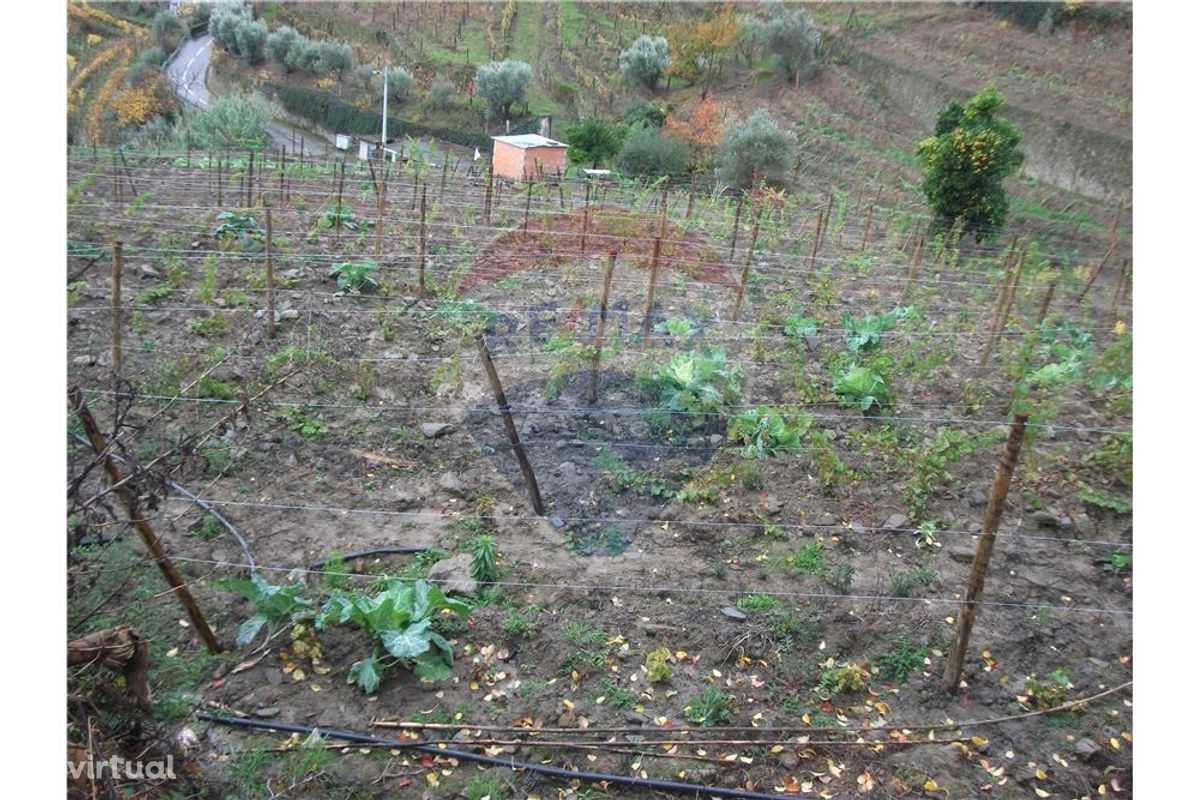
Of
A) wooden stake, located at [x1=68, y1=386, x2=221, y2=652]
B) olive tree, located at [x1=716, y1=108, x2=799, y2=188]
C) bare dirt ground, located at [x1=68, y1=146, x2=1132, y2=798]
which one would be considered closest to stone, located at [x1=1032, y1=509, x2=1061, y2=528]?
bare dirt ground, located at [x1=68, y1=146, x2=1132, y2=798]

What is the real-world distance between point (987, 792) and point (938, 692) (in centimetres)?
54

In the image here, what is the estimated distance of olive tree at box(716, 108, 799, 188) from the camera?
18.4 m

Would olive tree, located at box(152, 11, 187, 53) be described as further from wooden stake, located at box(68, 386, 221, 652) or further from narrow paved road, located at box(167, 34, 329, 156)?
wooden stake, located at box(68, 386, 221, 652)

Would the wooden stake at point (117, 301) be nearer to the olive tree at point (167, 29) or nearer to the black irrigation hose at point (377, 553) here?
the black irrigation hose at point (377, 553)

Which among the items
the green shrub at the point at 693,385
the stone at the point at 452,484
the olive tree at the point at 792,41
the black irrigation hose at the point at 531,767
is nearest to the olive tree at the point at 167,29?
the olive tree at the point at 792,41

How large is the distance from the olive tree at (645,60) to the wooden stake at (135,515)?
27.3 m

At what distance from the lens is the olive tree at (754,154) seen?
60.4 ft

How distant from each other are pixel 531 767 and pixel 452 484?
2178 mm

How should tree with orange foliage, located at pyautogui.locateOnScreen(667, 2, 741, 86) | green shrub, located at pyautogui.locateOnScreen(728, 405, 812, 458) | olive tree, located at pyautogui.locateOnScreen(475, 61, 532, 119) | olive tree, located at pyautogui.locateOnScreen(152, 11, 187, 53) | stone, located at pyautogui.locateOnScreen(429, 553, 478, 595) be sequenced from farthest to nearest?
1. olive tree, located at pyautogui.locateOnScreen(152, 11, 187, 53)
2. tree with orange foliage, located at pyautogui.locateOnScreen(667, 2, 741, 86)
3. olive tree, located at pyautogui.locateOnScreen(475, 61, 532, 119)
4. green shrub, located at pyautogui.locateOnScreen(728, 405, 812, 458)
5. stone, located at pyautogui.locateOnScreen(429, 553, 478, 595)

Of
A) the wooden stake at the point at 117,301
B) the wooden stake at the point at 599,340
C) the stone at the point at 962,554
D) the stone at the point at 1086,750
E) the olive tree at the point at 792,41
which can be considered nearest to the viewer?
the stone at the point at 1086,750

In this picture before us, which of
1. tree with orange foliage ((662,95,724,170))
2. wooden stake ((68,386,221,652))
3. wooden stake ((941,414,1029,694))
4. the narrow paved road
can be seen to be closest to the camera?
wooden stake ((68,386,221,652))

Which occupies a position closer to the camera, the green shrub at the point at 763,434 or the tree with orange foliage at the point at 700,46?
the green shrub at the point at 763,434

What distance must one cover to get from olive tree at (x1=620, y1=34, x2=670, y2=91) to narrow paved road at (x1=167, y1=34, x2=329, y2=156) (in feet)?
35.8

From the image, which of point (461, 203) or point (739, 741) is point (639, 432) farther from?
point (461, 203)
